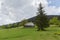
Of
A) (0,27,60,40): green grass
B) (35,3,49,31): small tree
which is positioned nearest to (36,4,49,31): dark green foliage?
(35,3,49,31): small tree

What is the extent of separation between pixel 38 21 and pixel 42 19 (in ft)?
5.73

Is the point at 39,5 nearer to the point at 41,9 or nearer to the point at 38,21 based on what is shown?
the point at 41,9

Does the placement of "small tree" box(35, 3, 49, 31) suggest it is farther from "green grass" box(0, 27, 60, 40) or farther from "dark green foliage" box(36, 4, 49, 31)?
"green grass" box(0, 27, 60, 40)

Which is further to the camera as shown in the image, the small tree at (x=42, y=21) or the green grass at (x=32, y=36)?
the small tree at (x=42, y=21)

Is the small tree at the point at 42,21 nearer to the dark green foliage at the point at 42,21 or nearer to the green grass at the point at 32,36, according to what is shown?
the dark green foliage at the point at 42,21

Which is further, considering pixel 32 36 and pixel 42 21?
pixel 42 21

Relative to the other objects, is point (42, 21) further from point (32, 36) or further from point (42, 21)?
point (32, 36)

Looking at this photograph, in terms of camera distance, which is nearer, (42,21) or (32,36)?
(32,36)

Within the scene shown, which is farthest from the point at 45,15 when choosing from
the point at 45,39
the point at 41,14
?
the point at 45,39

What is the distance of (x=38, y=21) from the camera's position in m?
69.8

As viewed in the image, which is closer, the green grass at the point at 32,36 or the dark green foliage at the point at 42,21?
the green grass at the point at 32,36

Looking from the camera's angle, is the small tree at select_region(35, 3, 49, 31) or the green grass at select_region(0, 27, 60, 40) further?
the small tree at select_region(35, 3, 49, 31)

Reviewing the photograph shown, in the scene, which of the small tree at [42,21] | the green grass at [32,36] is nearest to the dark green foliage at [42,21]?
the small tree at [42,21]

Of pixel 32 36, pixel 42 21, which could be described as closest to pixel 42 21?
pixel 42 21
